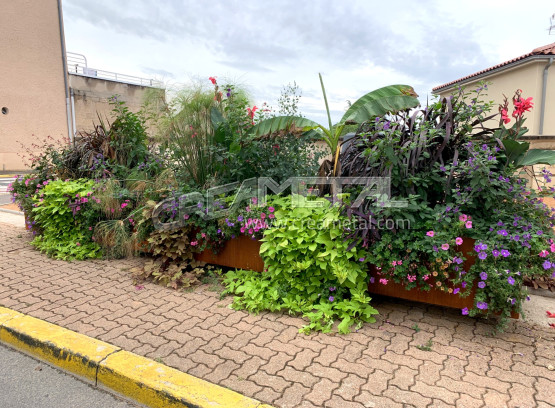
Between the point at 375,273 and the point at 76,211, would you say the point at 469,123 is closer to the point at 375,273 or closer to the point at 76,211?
the point at 375,273

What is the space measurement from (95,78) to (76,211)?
68.2ft

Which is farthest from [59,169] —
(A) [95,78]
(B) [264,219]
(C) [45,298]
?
(A) [95,78]

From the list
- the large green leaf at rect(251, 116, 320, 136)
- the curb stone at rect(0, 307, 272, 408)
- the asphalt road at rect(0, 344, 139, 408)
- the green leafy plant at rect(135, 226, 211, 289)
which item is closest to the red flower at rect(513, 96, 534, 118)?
the large green leaf at rect(251, 116, 320, 136)

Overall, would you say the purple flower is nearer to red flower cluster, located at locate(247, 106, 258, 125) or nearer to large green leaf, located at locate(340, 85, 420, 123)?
large green leaf, located at locate(340, 85, 420, 123)

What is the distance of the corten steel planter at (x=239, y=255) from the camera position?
12.7 ft

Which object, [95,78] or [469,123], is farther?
[95,78]

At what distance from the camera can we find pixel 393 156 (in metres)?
3.04

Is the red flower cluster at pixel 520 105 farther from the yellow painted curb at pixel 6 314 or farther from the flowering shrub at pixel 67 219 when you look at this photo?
the flowering shrub at pixel 67 219

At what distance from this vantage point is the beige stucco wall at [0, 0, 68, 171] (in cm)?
1941

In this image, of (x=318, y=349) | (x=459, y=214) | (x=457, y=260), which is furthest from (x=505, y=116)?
(x=318, y=349)

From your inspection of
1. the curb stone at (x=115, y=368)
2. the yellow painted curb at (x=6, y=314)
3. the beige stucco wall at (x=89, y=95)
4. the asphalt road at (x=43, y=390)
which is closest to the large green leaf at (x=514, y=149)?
the curb stone at (x=115, y=368)

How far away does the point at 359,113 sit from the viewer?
4.64 meters

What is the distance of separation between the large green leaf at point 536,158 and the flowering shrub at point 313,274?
62.2 inches

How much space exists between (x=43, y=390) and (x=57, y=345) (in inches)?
15.3
